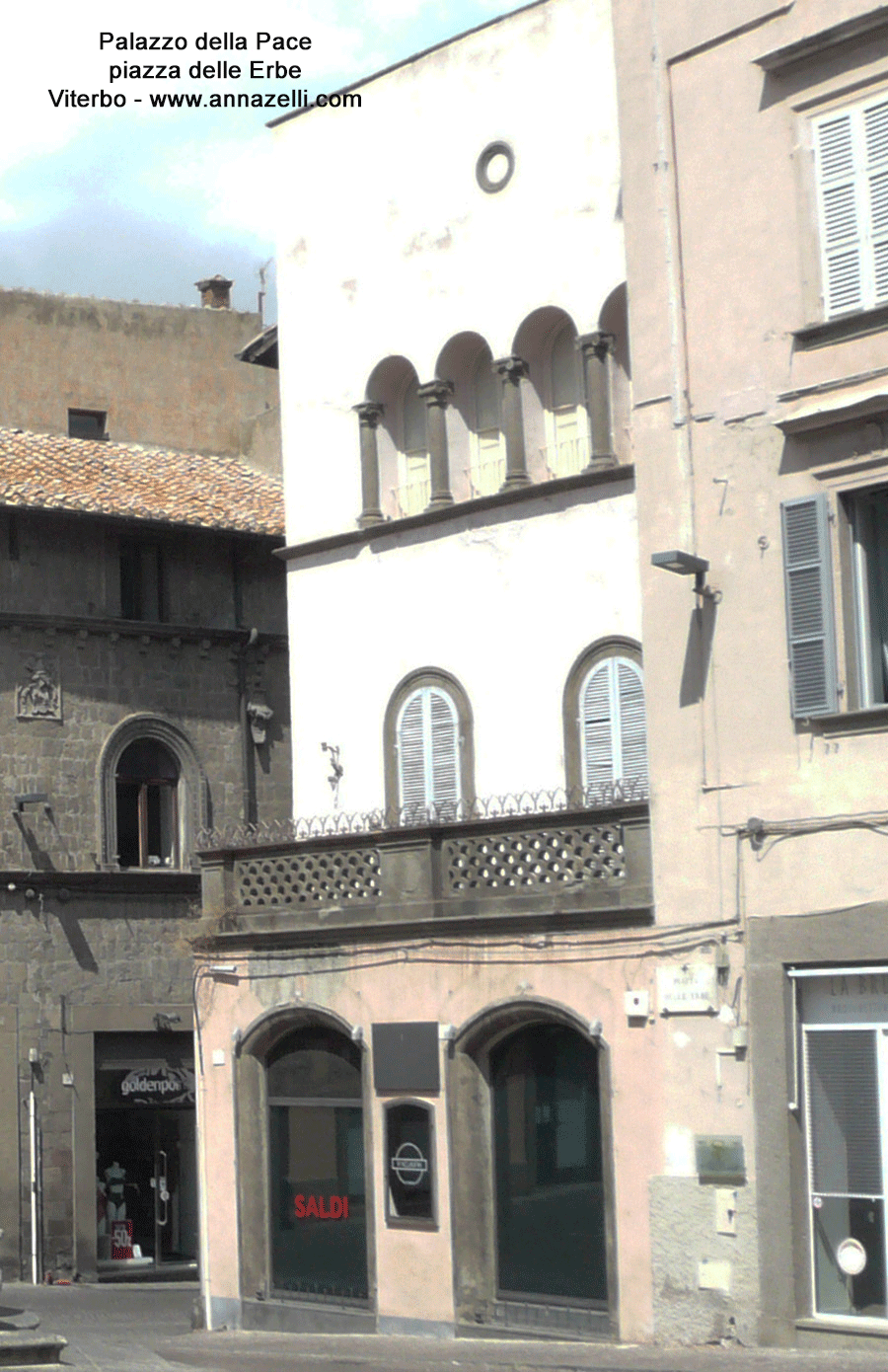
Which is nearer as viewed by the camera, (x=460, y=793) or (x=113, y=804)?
(x=460, y=793)

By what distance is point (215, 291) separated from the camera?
1672 inches

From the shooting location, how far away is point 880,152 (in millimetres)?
17469

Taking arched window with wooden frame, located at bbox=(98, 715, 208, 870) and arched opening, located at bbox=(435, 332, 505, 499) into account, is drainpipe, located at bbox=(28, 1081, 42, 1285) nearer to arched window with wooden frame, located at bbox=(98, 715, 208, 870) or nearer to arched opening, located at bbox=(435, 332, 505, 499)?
arched window with wooden frame, located at bbox=(98, 715, 208, 870)

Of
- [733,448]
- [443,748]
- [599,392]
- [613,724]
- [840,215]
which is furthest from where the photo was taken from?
[443,748]

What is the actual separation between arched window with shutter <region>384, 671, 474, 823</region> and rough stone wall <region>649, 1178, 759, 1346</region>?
5.70 metres

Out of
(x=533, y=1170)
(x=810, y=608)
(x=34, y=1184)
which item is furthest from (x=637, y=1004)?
(x=34, y=1184)

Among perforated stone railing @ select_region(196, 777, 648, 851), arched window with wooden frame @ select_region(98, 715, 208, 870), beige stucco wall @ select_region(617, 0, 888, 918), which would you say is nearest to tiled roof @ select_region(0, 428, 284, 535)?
arched window with wooden frame @ select_region(98, 715, 208, 870)

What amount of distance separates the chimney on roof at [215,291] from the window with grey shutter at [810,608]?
26.3 m

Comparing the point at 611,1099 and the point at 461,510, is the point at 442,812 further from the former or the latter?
the point at 611,1099

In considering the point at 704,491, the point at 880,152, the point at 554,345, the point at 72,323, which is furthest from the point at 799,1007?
the point at 72,323

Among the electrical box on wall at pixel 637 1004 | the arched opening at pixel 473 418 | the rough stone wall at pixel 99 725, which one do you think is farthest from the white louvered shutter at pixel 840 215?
the rough stone wall at pixel 99 725

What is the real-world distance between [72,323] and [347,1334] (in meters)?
21.8

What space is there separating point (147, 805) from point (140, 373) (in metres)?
9.15

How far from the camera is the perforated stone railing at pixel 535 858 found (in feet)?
65.8
